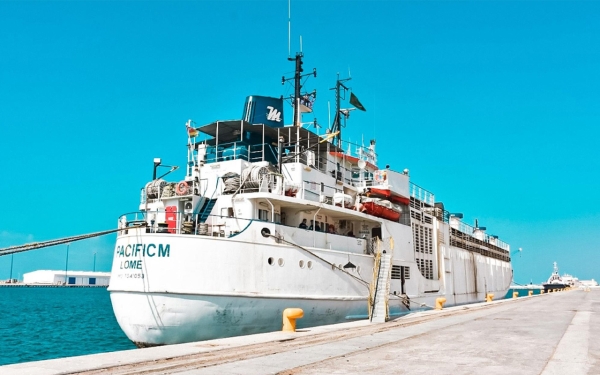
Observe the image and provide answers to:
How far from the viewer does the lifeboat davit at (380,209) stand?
21719mm

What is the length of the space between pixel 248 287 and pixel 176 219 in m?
3.52

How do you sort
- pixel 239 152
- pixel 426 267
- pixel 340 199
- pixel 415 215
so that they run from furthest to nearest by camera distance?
pixel 426 267 → pixel 415 215 → pixel 340 199 → pixel 239 152

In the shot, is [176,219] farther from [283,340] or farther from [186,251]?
[283,340]

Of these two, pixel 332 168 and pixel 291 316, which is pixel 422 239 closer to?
pixel 332 168

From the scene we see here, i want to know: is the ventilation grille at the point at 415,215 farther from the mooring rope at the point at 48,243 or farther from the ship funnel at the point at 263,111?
the mooring rope at the point at 48,243

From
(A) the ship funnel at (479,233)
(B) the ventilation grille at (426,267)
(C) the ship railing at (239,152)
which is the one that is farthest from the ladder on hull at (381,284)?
(A) the ship funnel at (479,233)

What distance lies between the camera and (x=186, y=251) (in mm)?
14367

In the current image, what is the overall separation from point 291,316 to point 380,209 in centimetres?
917

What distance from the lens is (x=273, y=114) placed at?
826 inches

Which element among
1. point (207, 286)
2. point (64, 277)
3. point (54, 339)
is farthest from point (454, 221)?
point (64, 277)

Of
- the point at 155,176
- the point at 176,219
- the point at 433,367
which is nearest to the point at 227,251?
the point at 176,219

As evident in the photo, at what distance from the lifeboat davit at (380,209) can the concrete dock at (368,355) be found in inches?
294

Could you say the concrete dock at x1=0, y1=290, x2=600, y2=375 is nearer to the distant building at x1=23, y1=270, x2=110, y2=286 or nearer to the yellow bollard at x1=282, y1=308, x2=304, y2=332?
the yellow bollard at x1=282, y1=308, x2=304, y2=332

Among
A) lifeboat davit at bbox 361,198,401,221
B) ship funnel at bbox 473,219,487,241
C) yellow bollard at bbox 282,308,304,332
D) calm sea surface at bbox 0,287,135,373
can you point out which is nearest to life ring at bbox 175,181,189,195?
yellow bollard at bbox 282,308,304,332
